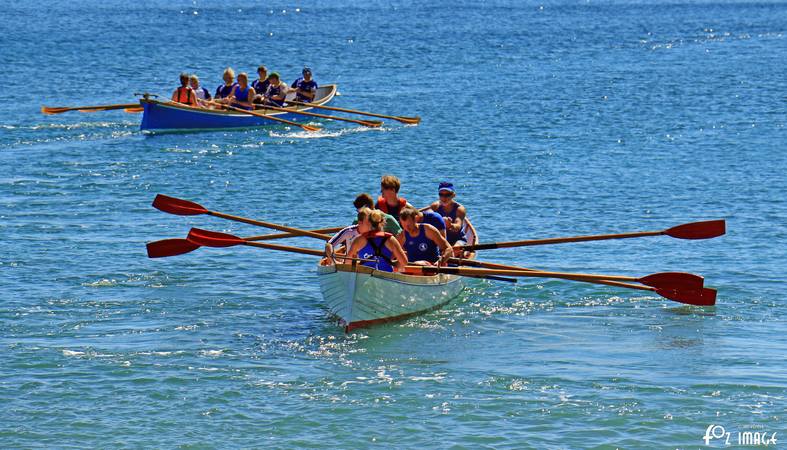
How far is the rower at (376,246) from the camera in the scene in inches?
631

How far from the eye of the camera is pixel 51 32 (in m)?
67.4

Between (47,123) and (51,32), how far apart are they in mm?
33627

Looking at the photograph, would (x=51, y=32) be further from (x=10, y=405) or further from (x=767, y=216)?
(x=10, y=405)

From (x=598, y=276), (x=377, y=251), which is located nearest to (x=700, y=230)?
(x=598, y=276)

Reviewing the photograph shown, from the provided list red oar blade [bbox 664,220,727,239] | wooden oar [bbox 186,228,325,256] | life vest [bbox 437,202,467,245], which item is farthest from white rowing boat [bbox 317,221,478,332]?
red oar blade [bbox 664,220,727,239]

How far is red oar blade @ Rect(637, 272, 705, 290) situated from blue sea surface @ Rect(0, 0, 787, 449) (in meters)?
0.59

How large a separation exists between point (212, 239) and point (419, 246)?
3162 millimetres

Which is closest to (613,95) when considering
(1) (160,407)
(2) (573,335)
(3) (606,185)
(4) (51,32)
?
(3) (606,185)

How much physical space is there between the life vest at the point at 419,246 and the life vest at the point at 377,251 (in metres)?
0.94

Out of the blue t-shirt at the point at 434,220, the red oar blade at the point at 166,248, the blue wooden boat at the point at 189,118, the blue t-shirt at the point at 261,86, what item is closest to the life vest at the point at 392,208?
the blue t-shirt at the point at 434,220

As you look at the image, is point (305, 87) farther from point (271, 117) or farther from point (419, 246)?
point (419, 246)

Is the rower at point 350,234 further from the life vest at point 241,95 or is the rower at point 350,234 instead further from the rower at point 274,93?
the rower at point 274,93

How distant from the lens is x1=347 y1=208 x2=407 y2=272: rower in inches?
631

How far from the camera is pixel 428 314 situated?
1738cm
